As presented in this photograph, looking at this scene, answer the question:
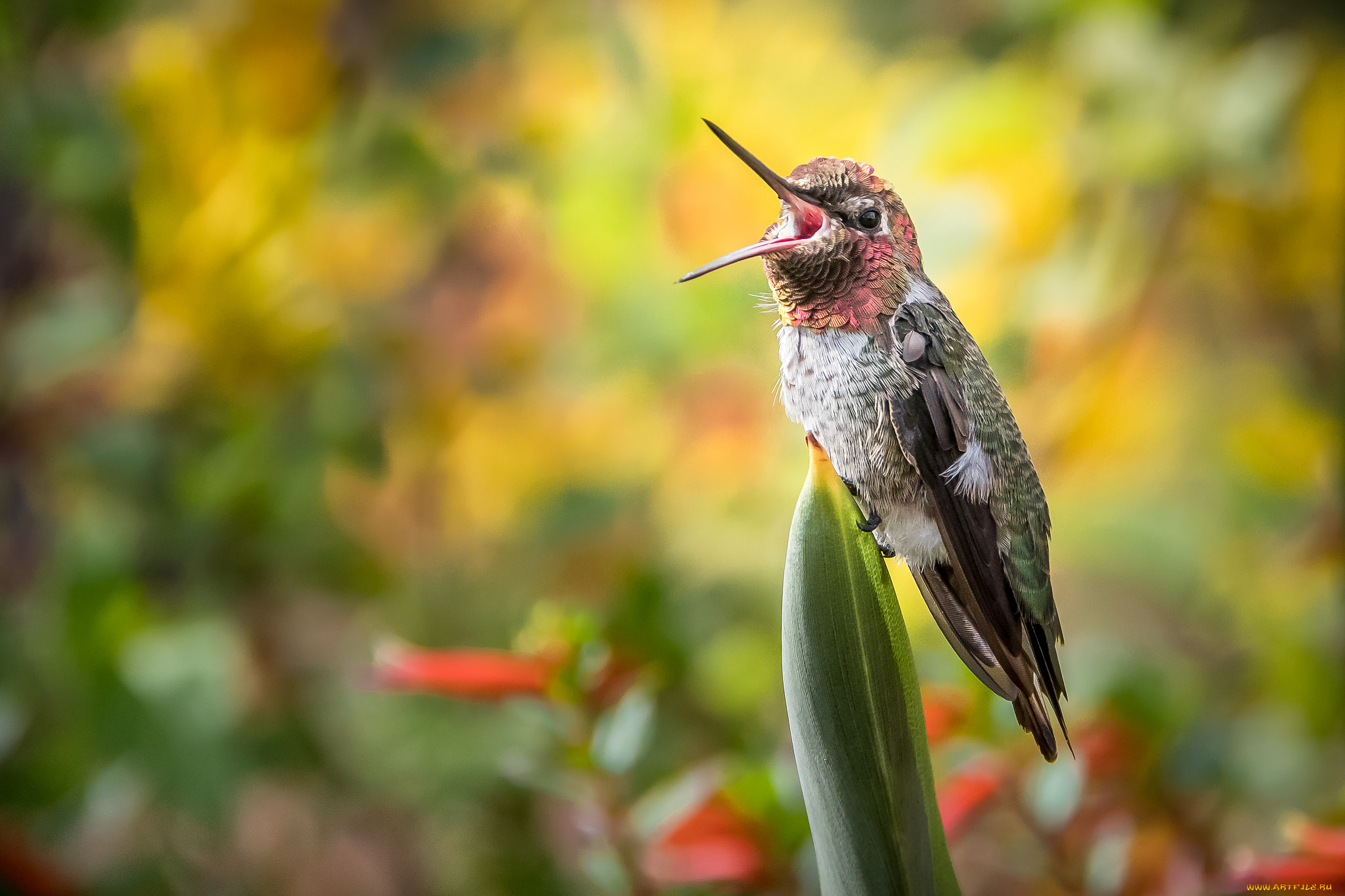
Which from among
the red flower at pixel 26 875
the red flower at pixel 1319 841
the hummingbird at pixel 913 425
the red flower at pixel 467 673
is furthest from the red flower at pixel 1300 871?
the red flower at pixel 26 875

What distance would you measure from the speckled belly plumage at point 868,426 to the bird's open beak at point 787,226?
22mm

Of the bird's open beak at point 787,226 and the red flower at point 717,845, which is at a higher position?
the bird's open beak at point 787,226

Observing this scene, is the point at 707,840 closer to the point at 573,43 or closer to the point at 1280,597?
the point at 1280,597

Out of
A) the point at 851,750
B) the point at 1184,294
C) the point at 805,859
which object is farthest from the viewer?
the point at 1184,294

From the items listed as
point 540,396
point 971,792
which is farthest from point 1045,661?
point 540,396

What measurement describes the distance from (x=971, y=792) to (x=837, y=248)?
20 centimetres

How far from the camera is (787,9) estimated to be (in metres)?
0.80

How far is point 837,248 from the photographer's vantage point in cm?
19

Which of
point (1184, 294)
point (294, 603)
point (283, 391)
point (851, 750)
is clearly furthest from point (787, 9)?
point (851, 750)

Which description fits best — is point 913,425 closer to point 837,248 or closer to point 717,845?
point 837,248

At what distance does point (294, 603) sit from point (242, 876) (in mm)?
197

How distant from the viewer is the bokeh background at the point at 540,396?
0.51m

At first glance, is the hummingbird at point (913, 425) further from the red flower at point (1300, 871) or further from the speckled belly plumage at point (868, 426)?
the red flower at point (1300, 871)

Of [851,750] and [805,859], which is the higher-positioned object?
[851,750]
